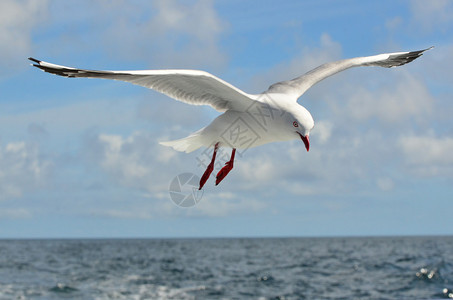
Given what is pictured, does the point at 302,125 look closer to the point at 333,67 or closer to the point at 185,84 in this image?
the point at 185,84

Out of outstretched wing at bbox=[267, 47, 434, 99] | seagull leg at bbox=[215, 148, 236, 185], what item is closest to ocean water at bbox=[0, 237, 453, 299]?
outstretched wing at bbox=[267, 47, 434, 99]

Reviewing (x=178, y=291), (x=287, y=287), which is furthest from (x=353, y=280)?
(x=178, y=291)

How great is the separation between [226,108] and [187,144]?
0.80 m

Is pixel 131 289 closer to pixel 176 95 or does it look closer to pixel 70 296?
pixel 70 296

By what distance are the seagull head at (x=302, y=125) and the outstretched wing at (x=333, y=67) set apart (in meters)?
1.35

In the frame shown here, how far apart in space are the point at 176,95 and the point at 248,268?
33858 millimetres

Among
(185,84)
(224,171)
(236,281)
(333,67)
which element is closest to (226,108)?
(185,84)

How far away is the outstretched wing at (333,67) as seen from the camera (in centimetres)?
688

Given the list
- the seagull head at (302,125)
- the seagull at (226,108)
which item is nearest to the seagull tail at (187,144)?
the seagull at (226,108)

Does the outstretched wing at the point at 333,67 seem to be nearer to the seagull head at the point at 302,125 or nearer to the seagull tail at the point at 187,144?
the seagull tail at the point at 187,144

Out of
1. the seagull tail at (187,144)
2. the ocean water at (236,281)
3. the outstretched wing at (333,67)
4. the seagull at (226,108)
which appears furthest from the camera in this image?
the ocean water at (236,281)

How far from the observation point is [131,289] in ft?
90.2

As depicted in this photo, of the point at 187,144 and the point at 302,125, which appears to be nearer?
the point at 302,125

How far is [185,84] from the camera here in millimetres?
5711
